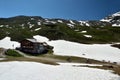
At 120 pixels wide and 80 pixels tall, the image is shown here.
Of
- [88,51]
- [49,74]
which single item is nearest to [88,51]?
[88,51]

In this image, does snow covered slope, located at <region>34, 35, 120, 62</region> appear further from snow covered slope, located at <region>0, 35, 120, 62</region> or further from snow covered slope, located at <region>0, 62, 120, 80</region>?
snow covered slope, located at <region>0, 62, 120, 80</region>

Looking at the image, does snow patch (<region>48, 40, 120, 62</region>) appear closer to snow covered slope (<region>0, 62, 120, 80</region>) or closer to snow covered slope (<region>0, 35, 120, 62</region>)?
snow covered slope (<region>0, 35, 120, 62</region>)

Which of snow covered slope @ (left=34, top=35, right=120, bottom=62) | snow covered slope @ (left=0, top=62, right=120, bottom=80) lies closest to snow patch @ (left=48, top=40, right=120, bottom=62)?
snow covered slope @ (left=34, top=35, right=120, bottom=62)

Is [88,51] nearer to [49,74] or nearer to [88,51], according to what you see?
[88,51]

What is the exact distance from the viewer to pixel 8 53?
95500mm

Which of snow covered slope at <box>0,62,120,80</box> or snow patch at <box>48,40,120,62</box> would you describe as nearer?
snow covered slope at <box>0,62,120,80</box>

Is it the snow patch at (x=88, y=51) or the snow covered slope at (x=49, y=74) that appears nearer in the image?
the snow covered slope at (x=49, y=74)

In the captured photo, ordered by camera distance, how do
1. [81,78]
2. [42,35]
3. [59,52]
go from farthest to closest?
1. [42,35]
2. [59,52]
3. [81,78]

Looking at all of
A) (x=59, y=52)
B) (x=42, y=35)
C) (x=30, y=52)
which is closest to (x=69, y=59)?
(x=59, y=52)

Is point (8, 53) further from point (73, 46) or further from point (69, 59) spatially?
point (73, 46)

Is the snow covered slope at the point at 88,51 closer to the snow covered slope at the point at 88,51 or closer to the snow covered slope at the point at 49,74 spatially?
the snow covered slope at the point at 88,51

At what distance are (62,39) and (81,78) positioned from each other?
107 metres

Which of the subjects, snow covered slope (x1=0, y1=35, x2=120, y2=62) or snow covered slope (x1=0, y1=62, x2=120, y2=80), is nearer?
snow covered slope (x1=0, y1=62, x2=120, y2=80)

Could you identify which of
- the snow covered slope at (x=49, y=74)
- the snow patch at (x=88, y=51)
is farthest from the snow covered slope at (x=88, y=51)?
the snow covered slope at (x=49, y=74)
